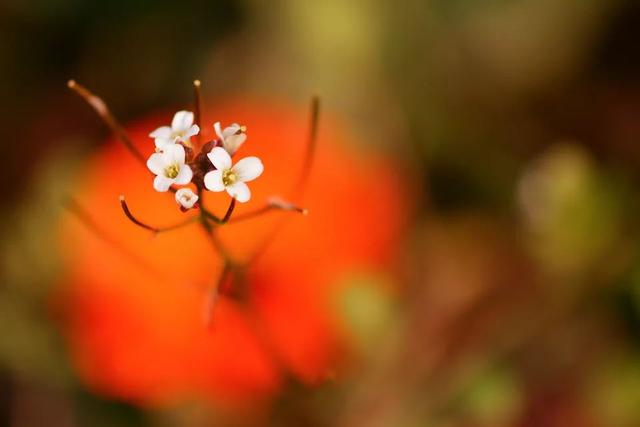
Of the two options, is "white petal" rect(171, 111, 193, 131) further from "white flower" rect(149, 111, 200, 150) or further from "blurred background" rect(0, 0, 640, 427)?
"blurred background" rect(0, 0, 640, 427)

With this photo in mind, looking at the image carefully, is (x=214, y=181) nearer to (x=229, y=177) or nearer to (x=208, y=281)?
(x=229, y=177)

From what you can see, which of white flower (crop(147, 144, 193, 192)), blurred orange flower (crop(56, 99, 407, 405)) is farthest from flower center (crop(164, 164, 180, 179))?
blurred orange flower (crop(56, 99, 407, 405))

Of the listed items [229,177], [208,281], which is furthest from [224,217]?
[208,281]

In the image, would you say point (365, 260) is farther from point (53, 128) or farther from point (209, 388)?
point (53, 128)

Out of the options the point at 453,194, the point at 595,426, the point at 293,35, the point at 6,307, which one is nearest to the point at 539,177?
the point at 453,194

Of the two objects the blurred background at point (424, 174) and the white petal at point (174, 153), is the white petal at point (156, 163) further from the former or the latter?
the blurred background at point (424, 174)

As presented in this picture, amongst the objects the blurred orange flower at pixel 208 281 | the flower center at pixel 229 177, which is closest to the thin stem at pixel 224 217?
the flower center at pixel 229 177
